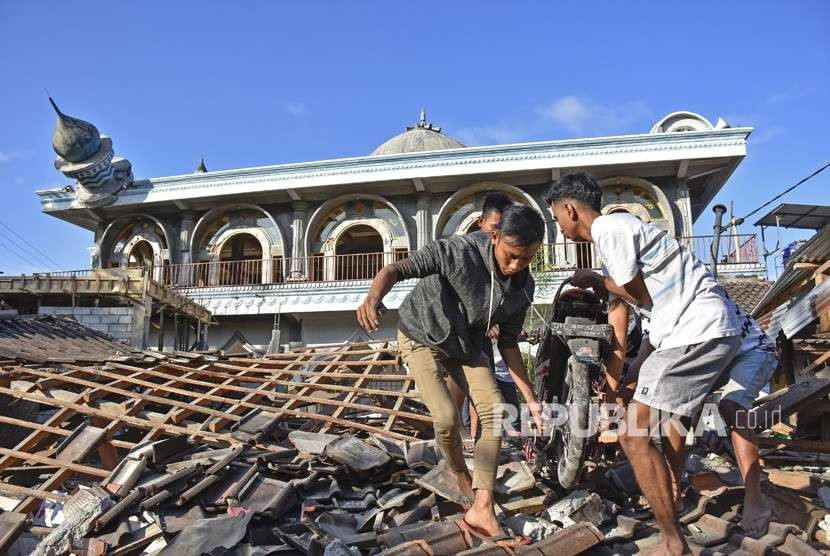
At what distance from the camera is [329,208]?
57.1 feet

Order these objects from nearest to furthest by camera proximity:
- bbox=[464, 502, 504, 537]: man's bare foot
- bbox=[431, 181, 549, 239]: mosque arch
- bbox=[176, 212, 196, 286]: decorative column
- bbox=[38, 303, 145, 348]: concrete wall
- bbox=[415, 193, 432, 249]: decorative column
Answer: bbox=[464, 502, 504, 537]: man's bare foot → bbox=[38, 303, 145, 348]: concrete wall → bbox=[431, 181, 549, 239]: mosque arch → bbox=[415, 193, 432, 249]: decorative column → bbox=[176, 212, 196, 286]: decorative column

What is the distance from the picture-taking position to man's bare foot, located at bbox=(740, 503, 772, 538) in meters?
2.64

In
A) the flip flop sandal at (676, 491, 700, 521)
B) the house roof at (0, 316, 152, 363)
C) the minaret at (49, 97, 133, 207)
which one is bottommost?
the flip flop sandal at (676, 491, 700, 521)

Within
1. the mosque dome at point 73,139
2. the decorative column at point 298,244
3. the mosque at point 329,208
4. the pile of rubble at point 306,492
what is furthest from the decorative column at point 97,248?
the pile of rubble at point 306,492

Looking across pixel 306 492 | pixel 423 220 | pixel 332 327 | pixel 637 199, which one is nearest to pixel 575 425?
pixel 306 492

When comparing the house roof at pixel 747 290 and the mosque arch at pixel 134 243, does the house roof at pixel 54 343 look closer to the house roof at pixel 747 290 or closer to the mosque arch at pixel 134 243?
the mosque arch at pixel 134 243

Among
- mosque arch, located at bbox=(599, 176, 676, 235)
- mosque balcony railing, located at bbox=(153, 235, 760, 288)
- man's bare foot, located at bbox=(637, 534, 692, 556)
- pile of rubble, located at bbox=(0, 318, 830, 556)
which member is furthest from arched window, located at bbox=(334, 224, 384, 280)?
man's bare foot, located at bbox=(637, 534, 692, 556)

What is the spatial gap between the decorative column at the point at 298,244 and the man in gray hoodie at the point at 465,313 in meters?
14.1

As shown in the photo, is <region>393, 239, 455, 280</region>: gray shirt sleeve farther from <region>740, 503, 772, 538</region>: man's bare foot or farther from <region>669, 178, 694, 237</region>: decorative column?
<region>669, 178, 694, 237</region>: decorative column

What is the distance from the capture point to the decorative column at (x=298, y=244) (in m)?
16.9

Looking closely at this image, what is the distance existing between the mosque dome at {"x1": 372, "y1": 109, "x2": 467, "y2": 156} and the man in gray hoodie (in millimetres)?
17184

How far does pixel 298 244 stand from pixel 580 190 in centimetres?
1515

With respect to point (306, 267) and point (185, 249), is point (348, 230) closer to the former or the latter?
point (306, 267)

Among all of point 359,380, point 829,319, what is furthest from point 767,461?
point 359,380
